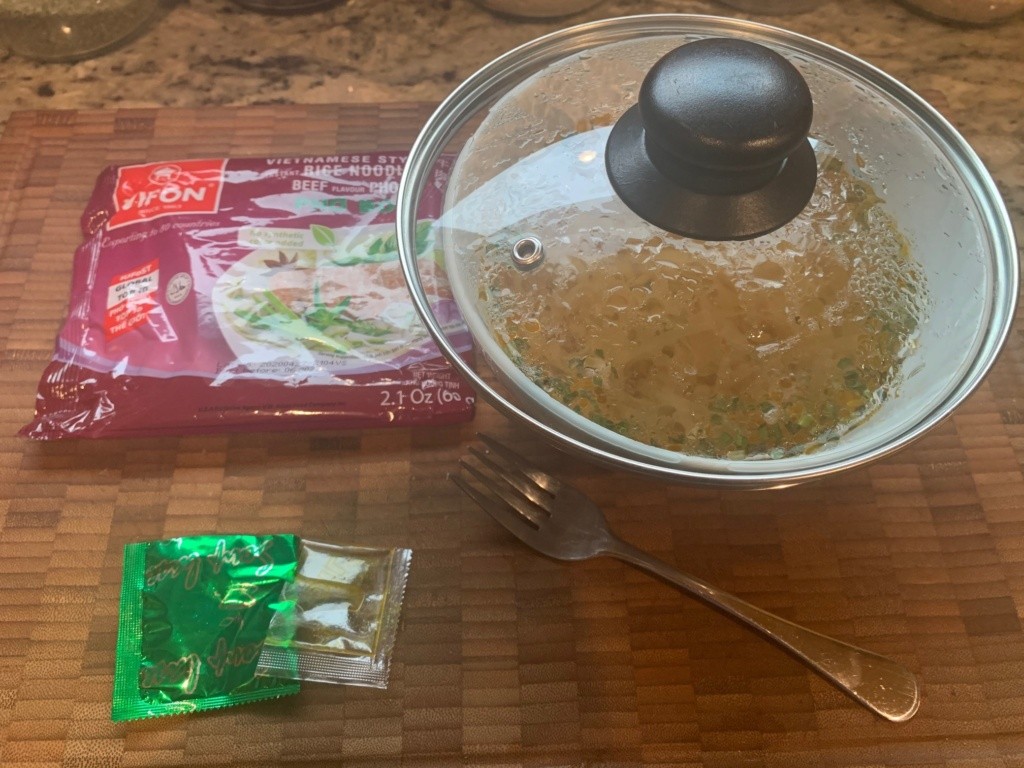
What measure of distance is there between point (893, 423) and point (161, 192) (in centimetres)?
82

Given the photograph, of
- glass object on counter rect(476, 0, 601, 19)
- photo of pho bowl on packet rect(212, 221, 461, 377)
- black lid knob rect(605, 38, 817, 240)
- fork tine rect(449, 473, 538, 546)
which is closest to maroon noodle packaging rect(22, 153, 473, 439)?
photo of pho bowl on packet rect(212, 221, 461, 377)

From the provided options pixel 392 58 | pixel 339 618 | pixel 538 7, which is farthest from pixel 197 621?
pixel 538 7

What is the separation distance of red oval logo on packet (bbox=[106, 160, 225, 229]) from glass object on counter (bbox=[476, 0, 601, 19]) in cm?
48

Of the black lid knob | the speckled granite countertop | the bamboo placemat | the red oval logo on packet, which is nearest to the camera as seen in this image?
the black lid knob

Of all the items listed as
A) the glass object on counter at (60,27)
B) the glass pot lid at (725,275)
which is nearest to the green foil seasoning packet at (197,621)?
the glass pot lid at (725,275)

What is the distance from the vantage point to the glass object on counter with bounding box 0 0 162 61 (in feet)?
3.51

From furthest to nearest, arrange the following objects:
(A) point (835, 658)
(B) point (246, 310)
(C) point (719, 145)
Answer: (B) point (246, 310) → (A) point (835, 658) → (C) point (719, 145)

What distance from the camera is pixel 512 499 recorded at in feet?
2.42

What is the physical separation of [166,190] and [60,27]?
1.26 feet

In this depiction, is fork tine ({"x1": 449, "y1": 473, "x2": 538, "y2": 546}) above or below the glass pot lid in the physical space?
below

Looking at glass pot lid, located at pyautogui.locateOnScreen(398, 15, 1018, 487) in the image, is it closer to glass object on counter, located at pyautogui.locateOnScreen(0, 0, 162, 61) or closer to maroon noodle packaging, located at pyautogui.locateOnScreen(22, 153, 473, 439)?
maroon noodle packaging, located at pyautogui.locateOnScreen(22, 153, 473, 439)

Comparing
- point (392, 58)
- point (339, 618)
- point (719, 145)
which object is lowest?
point (339, 618)

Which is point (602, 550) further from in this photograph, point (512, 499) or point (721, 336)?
point (721, 336)

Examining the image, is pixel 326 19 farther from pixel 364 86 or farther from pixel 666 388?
pixel 666 388
